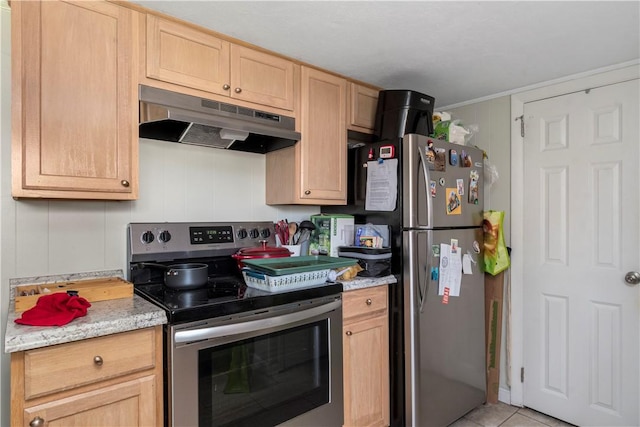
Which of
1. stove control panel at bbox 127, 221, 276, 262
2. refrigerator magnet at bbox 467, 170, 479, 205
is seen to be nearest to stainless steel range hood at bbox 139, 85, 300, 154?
stove control panel at bbox 127, 221, 276, 262

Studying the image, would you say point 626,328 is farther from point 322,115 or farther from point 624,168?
point 322,115

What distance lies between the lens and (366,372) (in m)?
1.91

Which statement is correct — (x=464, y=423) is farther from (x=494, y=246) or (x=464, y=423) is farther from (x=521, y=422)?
(x=494, y=246)

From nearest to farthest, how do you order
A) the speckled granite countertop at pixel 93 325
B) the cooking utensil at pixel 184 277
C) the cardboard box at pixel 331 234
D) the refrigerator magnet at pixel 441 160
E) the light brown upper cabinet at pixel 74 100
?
the speckled granite countertop at pixel 93 325 → the light brown upper cabinet at pixel 74 100 → the cooking utensil at pixel 184 277 → the refrigerator magnet at pixel 441 160 → the cardboard box at pixel 331 234

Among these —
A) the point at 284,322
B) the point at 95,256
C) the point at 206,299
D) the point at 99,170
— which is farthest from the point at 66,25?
the point at 284,322

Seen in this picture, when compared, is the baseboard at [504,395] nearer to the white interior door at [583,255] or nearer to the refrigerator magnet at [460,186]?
the white interior door at [583,255]

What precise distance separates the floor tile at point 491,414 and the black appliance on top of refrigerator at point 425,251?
95 mm

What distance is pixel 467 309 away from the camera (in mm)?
2227

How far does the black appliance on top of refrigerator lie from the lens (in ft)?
6.37

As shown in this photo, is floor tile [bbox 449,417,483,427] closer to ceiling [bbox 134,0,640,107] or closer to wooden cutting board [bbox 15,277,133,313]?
wooden cutting board [bbox 15,277,133,313]

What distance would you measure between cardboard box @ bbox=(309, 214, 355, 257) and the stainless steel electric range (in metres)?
0.42

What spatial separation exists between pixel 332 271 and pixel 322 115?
929 mm

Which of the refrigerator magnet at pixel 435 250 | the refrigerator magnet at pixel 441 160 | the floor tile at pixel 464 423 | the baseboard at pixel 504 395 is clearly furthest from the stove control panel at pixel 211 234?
the baseboard at pixel 504 395

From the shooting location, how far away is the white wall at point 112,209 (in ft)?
4.80
